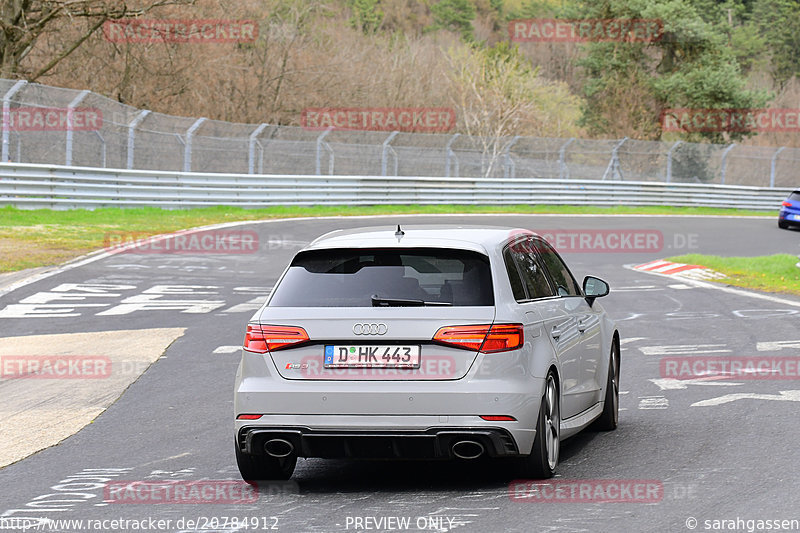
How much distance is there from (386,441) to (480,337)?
0.74 metres

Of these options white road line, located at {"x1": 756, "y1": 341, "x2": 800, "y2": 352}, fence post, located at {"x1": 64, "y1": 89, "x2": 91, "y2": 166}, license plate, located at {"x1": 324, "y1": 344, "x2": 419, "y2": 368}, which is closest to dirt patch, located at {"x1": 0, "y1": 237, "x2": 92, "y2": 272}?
fence post, located at {"x1": 64, "y1": 89, "x2": 91, "y2": 166}

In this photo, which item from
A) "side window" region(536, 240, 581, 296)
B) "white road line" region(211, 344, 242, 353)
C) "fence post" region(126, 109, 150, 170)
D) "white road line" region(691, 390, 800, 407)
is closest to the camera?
"side window" region(536, 240, 581, 296)

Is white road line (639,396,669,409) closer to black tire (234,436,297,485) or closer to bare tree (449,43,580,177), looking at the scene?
black tire (234,436,297,485)

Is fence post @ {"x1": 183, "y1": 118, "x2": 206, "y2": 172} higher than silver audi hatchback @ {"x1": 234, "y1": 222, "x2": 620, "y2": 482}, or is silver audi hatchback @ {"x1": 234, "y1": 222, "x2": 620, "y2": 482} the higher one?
fence post @ {"x1": 183, "y1": 118, "x2": 206, "y2": 172}

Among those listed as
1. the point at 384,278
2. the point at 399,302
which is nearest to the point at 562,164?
the point at 384,278

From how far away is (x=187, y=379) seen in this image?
34.6 ft

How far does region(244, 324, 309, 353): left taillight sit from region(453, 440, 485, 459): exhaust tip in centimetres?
100

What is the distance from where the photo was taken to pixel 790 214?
35281 mm

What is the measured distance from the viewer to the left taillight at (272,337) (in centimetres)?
634

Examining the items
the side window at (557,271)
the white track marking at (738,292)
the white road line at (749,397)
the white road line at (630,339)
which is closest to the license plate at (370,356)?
the side window at (557,271)

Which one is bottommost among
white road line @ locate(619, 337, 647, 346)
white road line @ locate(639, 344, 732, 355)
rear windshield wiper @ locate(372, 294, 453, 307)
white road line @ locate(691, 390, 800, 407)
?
white road line @ locate(619, 337, 647, 346)

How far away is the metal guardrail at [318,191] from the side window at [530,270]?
1976 cm

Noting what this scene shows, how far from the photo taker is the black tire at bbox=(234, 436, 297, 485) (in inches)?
261

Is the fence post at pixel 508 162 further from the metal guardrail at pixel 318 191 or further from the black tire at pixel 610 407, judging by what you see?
the black tire at pixel 610 407
